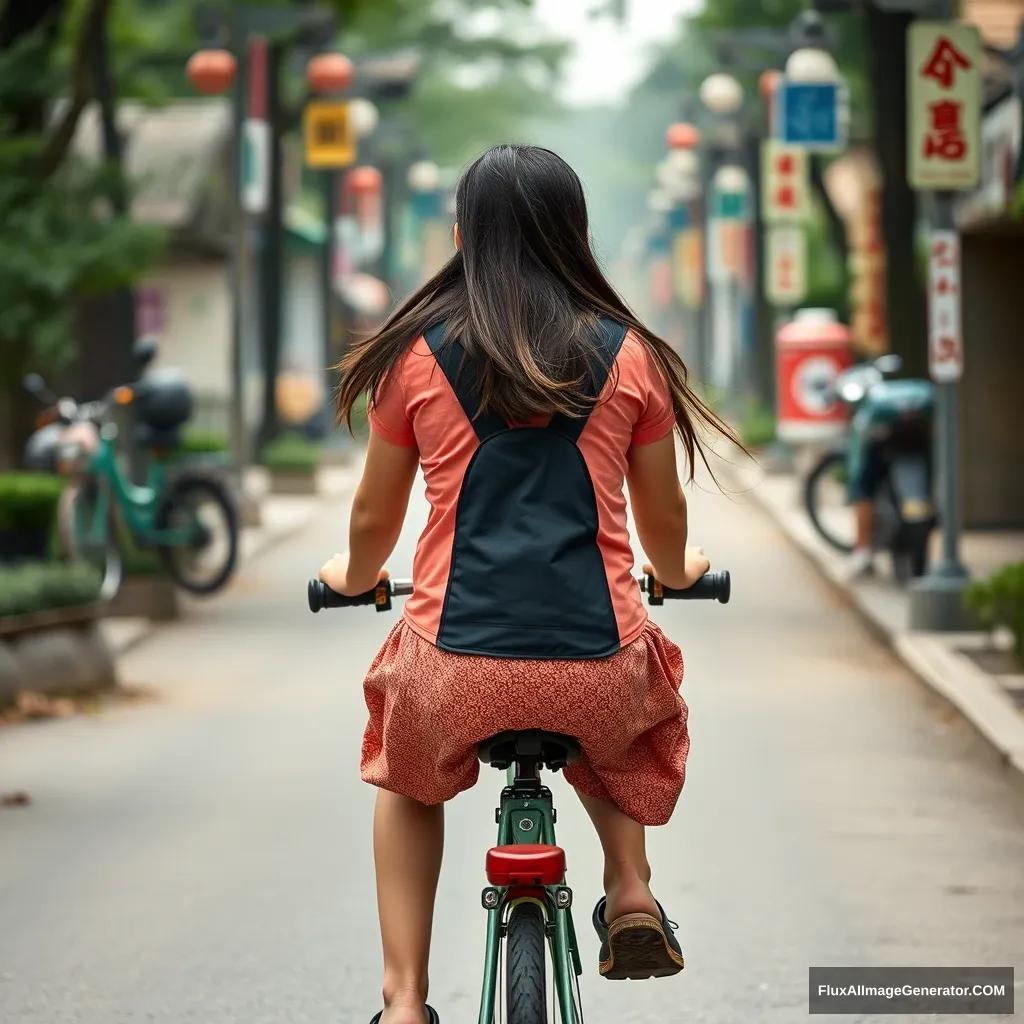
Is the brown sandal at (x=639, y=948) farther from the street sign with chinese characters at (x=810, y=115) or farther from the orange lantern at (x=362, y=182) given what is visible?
the orange lantern at (x=362, y=182)

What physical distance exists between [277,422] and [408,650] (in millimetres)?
29655

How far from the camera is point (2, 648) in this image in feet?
36.3

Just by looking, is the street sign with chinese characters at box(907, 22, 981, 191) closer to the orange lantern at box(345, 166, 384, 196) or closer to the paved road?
the paved road

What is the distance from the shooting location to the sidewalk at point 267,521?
1461 cm

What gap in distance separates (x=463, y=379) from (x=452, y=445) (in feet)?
0.39

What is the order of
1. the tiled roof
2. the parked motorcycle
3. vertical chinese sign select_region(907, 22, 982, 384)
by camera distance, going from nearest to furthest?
1. vertical chinese sign select_region(907, 22, 982, 384)
2. the parked motorcycle
3. the tiled roof

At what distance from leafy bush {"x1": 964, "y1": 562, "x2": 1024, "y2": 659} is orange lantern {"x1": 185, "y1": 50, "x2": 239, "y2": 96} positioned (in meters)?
13.1

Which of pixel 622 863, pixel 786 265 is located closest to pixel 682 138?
pixel 786 265

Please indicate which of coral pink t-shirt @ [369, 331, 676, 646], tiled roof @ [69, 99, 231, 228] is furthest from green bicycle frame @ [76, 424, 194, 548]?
tiled roof @ [69, 99, 231, 228]

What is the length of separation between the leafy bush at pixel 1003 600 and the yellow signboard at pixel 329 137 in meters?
21.7

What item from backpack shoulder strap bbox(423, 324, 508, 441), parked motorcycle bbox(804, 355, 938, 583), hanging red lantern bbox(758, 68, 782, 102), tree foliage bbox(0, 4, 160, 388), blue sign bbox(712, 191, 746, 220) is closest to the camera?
backpack shoulder strap bbox(423, 324, 508, 441)

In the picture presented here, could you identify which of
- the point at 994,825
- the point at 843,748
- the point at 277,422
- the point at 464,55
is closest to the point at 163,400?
the point at 843,748

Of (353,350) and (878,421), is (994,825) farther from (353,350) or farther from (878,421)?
(878,421)

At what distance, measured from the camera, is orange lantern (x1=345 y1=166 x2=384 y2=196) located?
43.3 m
